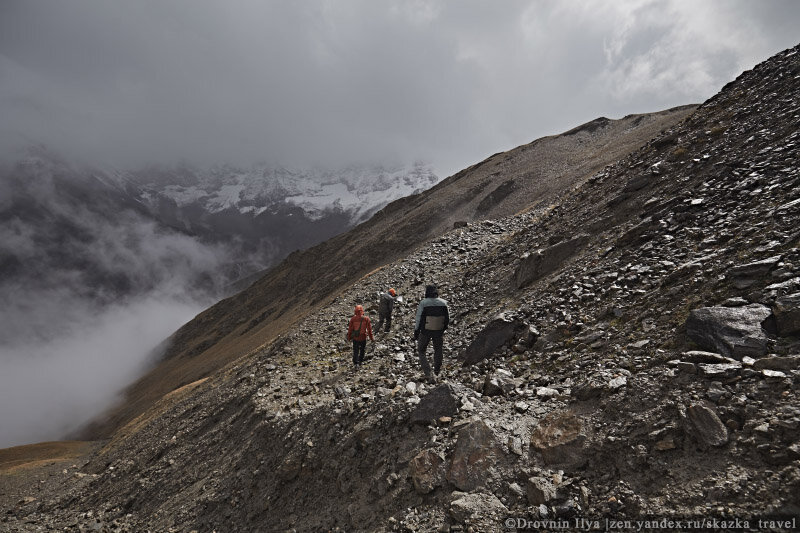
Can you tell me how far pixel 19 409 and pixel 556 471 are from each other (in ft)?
608

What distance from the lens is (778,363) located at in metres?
5.04

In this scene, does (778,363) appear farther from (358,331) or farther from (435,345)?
(358,331)

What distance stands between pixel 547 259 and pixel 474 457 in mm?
9272

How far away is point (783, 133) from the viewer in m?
11.8

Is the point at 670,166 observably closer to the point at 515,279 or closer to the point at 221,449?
the point at 515,279

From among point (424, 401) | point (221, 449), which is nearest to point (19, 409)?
point (221, 449)

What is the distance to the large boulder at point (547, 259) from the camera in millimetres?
13586

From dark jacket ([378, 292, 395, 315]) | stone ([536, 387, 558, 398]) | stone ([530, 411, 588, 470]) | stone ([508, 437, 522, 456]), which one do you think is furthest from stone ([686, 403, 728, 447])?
A: dark jacket ([378, 292, 395, 315])

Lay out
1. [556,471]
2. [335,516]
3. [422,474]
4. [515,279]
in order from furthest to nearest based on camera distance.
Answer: [515,279]
[335,516]
[422,474]
[556,471]

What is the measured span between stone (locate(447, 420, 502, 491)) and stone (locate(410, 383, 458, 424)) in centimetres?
72

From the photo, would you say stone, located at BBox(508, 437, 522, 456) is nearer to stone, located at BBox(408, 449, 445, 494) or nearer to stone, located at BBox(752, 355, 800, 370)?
stone, located at BBox(408, 449, 445, 494)

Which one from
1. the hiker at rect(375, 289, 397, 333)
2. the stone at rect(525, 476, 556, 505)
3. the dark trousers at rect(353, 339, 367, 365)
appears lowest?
the stone at rect(525, 476, 556, 505)

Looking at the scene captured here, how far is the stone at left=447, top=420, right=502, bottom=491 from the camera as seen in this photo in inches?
236

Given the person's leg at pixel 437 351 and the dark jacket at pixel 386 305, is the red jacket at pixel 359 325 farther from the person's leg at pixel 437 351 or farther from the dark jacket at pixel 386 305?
the person's leg at pixel 437 351
